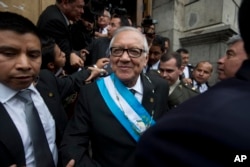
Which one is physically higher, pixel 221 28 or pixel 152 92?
pixel 221 28

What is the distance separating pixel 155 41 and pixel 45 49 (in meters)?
1.84

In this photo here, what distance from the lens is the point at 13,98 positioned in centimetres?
121

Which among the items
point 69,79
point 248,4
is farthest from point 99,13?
point 248,4

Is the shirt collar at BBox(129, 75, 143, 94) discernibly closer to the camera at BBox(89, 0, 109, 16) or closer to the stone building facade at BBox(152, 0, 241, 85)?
the camera at BBox(89, 0, 109, 16)

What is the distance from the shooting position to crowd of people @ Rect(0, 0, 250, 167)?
512 mm

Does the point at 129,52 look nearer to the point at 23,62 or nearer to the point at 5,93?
the point at 23,62

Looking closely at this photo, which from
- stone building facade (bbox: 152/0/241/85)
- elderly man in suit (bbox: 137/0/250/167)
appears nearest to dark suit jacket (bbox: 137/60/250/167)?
elderly man in suit (bbox: 137/0/250/167)

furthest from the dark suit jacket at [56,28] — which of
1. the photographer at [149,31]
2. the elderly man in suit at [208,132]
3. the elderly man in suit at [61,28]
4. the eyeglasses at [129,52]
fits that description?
the elderly man in suit at [208,132]

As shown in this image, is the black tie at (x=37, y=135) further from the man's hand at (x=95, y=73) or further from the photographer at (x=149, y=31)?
the photographer at (x=149, y=31)

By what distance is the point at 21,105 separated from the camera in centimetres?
123

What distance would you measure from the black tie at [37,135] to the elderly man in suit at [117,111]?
147 millimetres

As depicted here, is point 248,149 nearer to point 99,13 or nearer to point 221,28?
point 99,13

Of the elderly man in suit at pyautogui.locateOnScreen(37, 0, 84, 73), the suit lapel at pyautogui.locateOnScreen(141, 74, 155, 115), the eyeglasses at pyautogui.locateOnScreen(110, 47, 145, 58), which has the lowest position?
the suit lapel at pyautogui.locateOnScreen(141, 74, 155, 115)

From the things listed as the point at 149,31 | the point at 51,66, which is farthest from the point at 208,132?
the point at 149,31
